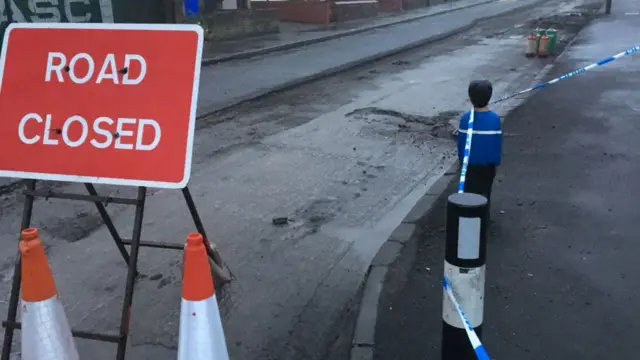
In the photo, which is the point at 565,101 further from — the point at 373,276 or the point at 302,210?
the point at 373,276

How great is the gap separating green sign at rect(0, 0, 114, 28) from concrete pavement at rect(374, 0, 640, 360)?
1115cm

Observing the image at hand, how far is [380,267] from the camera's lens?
5.01 metres

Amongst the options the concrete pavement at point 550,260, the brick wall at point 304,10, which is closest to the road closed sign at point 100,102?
the concrete pavement at point 550,260

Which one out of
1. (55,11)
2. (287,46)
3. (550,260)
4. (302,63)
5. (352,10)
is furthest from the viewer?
(352,10)

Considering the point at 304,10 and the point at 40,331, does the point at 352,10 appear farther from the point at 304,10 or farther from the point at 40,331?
the point at 40,331

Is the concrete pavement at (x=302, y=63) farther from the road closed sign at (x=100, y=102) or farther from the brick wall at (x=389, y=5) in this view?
the road closed sign at (x=100, y=102)

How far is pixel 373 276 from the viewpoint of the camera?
192 inches

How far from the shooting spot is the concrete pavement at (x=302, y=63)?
13.0 m

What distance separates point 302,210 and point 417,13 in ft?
93.5

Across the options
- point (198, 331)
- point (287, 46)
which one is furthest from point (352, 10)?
point (198, 331)

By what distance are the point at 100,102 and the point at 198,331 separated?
4.62ft

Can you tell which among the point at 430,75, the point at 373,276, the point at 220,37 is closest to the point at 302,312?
the point at 373,276

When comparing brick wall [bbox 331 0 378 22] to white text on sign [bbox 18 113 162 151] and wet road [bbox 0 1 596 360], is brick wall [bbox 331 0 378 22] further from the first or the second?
white text on sign [bbox 18 113 162 151]

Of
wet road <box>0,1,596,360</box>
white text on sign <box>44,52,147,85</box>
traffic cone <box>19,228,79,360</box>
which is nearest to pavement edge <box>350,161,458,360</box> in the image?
wet road <box>0,1,596,360</box>
